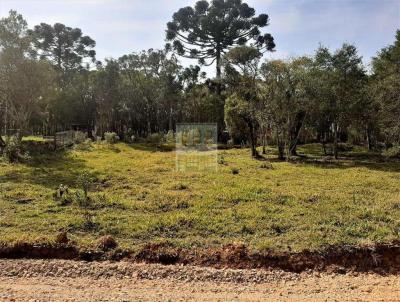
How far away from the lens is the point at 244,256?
6969mm

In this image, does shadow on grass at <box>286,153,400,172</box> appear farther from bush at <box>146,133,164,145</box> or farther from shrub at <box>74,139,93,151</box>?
bush at <box>146,133,164,145</box>

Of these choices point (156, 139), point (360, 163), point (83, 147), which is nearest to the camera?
point (360, 163)

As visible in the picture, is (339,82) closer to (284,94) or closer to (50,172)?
(284,94)

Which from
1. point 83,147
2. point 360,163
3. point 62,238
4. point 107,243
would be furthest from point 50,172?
point 360,163

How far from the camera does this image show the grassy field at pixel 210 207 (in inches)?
305

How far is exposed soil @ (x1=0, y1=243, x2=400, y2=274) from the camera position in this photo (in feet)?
22.4

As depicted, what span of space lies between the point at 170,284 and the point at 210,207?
3.57m

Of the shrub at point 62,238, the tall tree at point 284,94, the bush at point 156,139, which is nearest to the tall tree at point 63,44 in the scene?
the bush at point 156,139

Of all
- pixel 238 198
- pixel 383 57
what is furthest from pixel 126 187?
pixel 383 57

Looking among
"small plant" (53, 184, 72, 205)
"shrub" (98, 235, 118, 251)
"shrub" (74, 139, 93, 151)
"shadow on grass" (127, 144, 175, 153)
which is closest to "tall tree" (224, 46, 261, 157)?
"shadow on grass" (127, 144, 175, 153)

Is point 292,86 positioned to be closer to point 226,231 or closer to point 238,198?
point 238,198

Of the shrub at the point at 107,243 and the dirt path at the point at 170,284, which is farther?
the shrub at the point at 107,243

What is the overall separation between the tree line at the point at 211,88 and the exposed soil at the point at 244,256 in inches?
473

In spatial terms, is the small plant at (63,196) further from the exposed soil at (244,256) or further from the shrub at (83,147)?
the shrub at (83,147)
